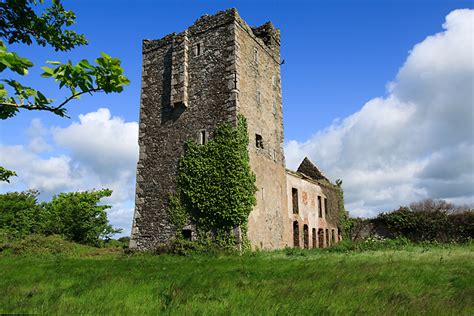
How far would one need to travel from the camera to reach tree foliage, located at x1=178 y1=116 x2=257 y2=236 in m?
16.7

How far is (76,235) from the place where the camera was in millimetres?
26719

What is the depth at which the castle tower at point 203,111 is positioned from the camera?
1820cm

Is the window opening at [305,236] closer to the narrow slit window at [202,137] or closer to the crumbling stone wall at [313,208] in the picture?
the crumbling stone wall at [313,208]

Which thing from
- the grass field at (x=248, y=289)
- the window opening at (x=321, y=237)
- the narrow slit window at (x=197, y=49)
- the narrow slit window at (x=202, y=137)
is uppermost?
the narrow slit window at (x=197, y=49)

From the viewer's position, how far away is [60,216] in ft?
89.9

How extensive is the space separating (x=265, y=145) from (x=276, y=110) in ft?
9.59

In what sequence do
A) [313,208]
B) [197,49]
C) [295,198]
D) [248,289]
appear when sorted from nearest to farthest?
[248,289] → [197,49] → [295,198] → [313,208]

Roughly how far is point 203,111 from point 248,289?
11.8 meters

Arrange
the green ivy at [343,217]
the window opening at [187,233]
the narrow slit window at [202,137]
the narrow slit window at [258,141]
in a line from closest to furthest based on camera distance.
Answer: the window opening at [187,233] < the narrow slit window at [202,137] < the narrow slit window at [258,141] < the green ivy at [343,217]

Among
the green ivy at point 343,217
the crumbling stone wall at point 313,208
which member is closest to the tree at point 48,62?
the crumbling stone wall at point 313,208

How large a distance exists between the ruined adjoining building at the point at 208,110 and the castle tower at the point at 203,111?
5cm

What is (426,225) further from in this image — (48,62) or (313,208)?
(48,62)

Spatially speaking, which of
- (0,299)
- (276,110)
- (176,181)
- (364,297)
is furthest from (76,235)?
(364,297)

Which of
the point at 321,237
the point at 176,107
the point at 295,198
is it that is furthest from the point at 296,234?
the point at 176,107
